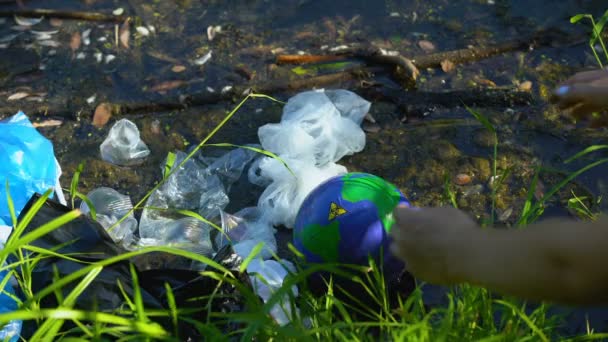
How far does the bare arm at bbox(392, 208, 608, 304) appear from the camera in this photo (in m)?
1.27

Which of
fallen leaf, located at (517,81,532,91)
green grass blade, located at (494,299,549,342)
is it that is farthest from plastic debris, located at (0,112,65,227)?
fallen leaf, located at (517,81,532,91)

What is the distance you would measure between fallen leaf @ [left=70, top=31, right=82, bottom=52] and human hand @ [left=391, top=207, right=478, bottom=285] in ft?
12.4

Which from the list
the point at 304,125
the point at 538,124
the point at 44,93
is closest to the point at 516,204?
the point at 538,124

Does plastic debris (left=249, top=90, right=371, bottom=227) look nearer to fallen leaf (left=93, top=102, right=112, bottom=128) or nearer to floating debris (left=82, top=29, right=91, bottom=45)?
fallen leaf (left=93, top=102, right=112, bottom=128)

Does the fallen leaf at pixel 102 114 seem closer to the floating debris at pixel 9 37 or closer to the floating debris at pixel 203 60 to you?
the floating debris at pixel 203 60

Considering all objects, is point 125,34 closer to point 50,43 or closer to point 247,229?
point 50,43

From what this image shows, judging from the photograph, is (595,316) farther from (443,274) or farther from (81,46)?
(81,46)

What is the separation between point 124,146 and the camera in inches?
147

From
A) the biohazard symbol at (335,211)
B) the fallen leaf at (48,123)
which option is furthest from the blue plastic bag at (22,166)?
the biohazard symbol at (335,211)

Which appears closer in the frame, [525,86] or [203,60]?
[525,86]

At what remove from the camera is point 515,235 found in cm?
137

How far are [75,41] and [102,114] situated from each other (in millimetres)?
1013

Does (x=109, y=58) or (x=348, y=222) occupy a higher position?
(x=348, y=222)

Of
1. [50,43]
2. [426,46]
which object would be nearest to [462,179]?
[426,46]
